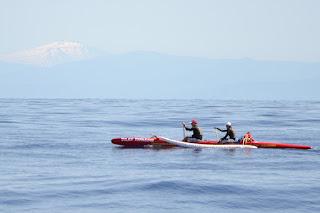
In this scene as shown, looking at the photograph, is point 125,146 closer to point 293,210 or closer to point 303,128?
point 293,210

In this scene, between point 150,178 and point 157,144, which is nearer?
point 150,178

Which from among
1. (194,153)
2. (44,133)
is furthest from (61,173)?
(44,133)

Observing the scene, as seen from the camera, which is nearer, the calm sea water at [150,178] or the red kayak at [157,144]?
the calm sea water at [150,178]

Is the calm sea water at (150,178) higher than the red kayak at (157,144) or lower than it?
lower

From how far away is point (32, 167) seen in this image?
121ft

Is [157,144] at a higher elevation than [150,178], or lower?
higher

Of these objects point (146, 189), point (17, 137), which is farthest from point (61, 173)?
point (17, 137)

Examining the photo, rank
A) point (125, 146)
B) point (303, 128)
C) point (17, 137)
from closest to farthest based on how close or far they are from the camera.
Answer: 1. point (125, 146)
2. point (17, 137)
3. point (303, 128)

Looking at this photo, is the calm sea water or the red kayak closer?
the calm sea water

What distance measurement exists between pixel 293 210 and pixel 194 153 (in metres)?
18.8

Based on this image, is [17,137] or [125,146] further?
[17,137]

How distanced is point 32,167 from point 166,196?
11156 mm

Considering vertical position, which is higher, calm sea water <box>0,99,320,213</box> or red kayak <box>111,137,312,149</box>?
red kayak <box>111,137,312,149</box>

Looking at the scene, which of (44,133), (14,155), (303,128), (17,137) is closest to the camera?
(14,155)
